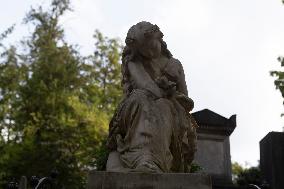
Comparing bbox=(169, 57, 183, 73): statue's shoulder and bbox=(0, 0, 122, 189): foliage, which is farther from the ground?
bbox=(0, 0, 122, 189): foliage

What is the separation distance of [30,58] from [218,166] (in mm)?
12783

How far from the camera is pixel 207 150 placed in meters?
13.8

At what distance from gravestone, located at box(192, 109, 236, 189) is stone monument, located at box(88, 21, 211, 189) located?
23.5ft

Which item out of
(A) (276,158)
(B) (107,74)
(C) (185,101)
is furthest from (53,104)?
(C) (185,101)

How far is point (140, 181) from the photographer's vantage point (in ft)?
16.3

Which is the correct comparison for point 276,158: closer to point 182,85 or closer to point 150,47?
point 182,85

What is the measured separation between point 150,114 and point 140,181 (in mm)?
941

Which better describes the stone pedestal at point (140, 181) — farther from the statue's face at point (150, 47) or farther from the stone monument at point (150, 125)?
the statue's face at point (150, 47)

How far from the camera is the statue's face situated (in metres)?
6.52

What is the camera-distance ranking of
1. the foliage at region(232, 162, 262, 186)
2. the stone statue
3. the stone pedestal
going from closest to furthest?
1. the stone pedestal
2. the stone statue
3. the foliage at region(232, 162, 262, 186)

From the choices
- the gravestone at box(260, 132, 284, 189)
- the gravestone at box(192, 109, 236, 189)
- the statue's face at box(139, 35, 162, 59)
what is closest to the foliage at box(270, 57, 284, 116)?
the gravestone at box(192, 109, 236, 189)

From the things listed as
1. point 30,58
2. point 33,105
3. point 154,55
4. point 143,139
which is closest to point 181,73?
point 154,55

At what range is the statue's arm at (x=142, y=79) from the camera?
599 cm

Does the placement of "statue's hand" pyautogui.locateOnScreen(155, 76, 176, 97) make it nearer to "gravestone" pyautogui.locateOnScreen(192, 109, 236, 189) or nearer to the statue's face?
the statue's face
